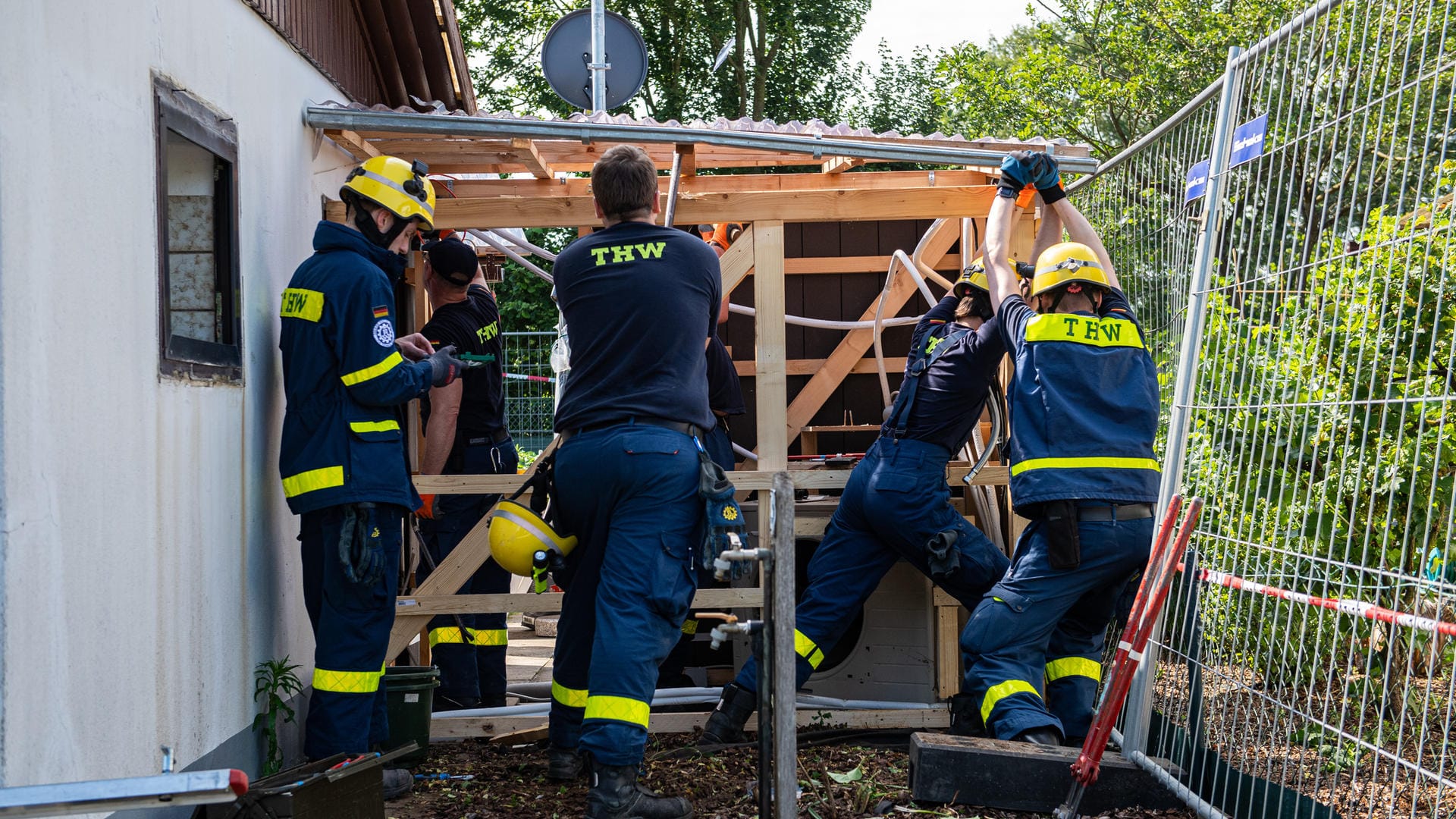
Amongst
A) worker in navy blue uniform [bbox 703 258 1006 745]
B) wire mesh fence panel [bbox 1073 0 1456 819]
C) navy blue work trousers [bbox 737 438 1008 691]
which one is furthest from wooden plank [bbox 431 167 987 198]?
navy blue work trousers [bbox 737 438 1008 691]

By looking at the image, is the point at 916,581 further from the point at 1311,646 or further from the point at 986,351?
the point at 1311,646

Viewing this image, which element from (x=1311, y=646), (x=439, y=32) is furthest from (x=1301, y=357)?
(x=439, y=32)

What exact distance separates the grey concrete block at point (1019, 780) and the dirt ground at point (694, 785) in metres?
0.05

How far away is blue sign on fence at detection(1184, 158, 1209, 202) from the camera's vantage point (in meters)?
4.19

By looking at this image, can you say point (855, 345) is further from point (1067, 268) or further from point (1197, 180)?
point (1197, 180)

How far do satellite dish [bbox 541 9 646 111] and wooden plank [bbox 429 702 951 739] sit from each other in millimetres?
4265

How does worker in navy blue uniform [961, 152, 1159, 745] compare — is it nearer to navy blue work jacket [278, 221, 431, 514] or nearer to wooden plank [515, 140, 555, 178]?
navy blue work jacket [278, 221, 431, 514]

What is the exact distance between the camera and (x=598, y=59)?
7754 millimetres

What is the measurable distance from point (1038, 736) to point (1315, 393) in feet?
5.06

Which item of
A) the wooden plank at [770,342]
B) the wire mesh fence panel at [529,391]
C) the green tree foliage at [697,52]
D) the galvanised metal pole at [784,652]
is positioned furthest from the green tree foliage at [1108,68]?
the galvanised metal pole at [784,652]

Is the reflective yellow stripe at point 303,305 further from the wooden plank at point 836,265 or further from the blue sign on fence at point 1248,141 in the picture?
the wooden plank at point 836,265

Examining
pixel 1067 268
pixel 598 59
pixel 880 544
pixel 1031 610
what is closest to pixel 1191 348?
pixel 1067 268

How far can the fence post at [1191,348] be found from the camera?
408 centimetres

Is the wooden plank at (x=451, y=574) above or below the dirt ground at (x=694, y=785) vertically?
above
